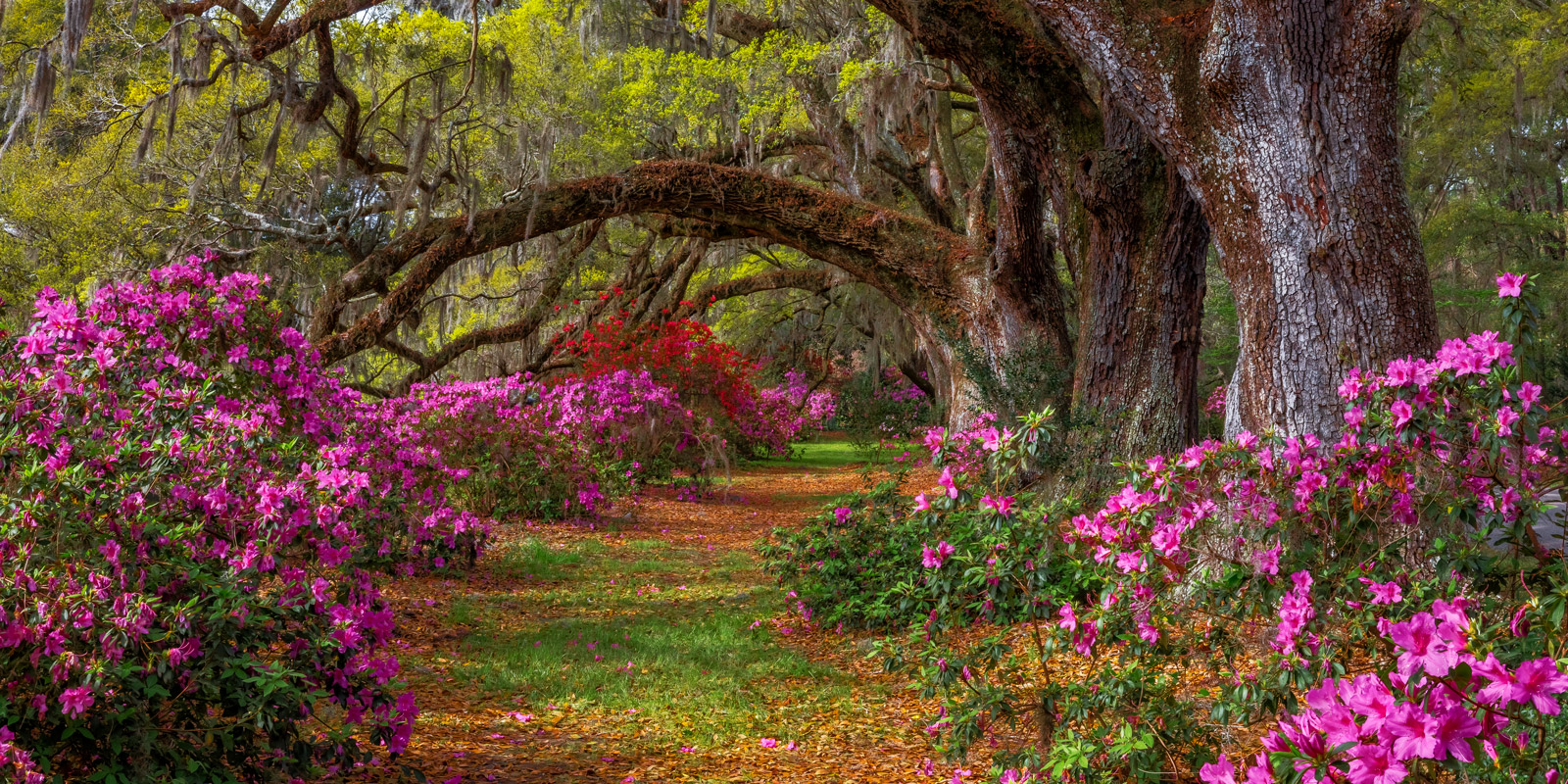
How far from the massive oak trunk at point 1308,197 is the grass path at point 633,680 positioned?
→ 84.8 inches

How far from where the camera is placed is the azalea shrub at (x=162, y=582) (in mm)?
2500

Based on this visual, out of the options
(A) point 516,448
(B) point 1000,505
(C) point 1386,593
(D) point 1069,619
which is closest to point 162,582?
(B) point 1000,505

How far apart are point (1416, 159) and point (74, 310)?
21.9 m

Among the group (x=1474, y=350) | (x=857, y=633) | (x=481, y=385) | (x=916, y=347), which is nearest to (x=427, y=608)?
(x=857, y=633)

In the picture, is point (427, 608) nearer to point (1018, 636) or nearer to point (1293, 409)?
point (1018, 636)

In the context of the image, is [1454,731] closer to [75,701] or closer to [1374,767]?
[1374,767]

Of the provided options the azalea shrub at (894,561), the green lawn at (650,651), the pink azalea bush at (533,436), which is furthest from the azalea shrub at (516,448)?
the azalea shrub at (894,561)

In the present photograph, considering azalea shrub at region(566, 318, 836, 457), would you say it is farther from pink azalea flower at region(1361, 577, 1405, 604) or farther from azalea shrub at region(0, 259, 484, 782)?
pink azalea flower at region(1361, 577, 1405, 604)

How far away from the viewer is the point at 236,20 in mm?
7789

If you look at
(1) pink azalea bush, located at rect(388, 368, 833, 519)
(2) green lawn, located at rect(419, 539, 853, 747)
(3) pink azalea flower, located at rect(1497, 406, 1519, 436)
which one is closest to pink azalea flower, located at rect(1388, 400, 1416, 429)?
(3) pink azalea flower, located at rect(1497, 406, 1519, 436)

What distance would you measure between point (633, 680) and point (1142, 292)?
161 inches

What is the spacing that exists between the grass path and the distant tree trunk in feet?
8.41

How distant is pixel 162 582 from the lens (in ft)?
9.11

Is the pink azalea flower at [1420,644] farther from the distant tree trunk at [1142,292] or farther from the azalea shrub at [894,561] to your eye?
the distant tree trunk at [1142,292]
